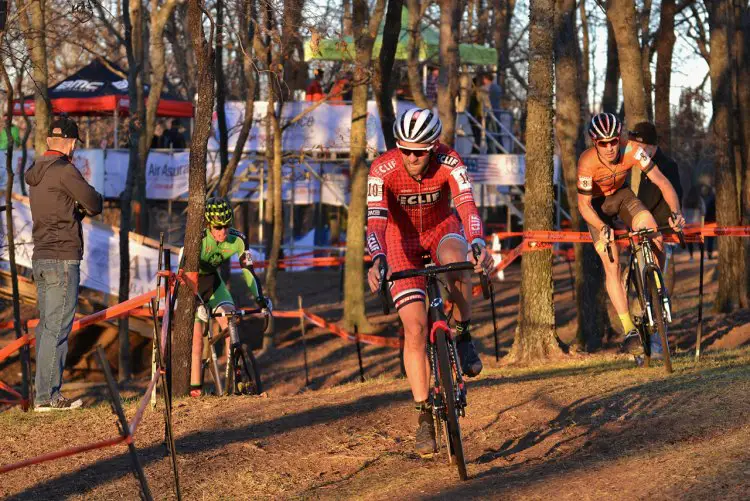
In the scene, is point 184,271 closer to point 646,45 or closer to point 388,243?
point 388,243

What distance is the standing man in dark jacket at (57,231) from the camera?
10.2 meters

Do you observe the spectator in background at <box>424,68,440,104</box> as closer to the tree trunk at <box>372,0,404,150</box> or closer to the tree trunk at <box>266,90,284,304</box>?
the tree trunk at <box>266,90,284,304</box>

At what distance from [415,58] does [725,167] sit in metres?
7.03

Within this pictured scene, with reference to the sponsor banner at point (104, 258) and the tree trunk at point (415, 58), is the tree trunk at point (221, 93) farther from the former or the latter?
the tree trunk at point (415, 58)

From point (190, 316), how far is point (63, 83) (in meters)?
18.1

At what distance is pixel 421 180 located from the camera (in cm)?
827

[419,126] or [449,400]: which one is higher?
[419,126]

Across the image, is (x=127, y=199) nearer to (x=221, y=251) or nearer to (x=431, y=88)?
(x=221, y=251)

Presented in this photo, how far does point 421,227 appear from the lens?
8422mm

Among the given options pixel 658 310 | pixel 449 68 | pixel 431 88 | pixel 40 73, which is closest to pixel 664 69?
pixel 449 68

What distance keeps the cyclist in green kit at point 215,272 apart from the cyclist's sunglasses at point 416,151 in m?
4.23

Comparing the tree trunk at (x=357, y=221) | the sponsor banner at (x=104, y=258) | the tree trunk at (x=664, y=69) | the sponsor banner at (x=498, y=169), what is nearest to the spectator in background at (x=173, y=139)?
the sponsor banner at (x=498, y=169)

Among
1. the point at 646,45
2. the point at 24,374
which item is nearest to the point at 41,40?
the point at 24,374

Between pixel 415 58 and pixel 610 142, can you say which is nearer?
pixel 610 142
